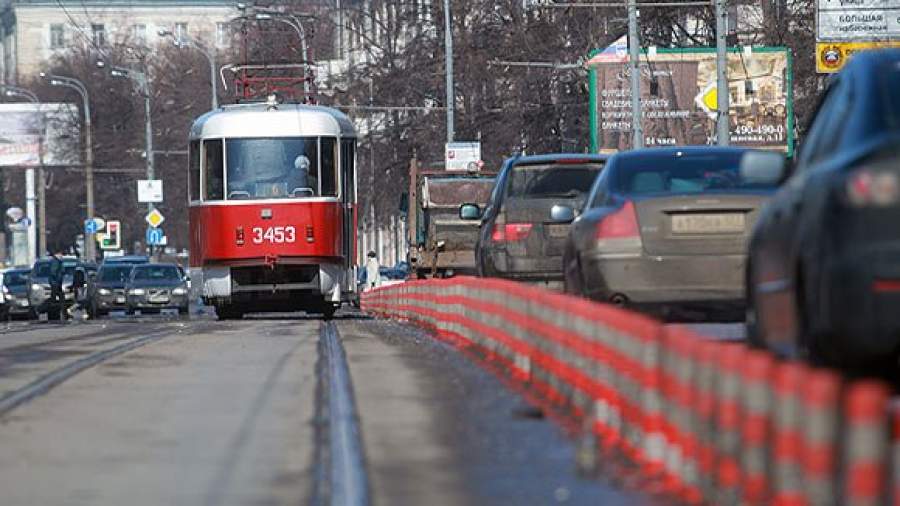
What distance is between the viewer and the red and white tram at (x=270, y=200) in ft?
111

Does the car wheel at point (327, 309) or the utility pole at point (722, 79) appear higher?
the utility pole at point (722, 79)

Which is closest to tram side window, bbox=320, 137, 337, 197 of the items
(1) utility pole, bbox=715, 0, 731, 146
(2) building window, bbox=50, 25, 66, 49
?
(1) utility pole, bbox=715, 0, 731, 146

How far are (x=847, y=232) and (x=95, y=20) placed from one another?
146m

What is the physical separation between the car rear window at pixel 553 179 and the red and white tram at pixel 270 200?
9.15 m

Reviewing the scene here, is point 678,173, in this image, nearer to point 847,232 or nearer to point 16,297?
point 847,232

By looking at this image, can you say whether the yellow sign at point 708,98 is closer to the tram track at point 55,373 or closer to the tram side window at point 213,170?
the tram side window at point 213,170

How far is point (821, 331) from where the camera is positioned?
10523 millimetres

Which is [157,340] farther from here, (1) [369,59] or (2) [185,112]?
(2) [185,112]

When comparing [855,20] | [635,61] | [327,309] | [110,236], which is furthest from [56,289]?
[110,236]

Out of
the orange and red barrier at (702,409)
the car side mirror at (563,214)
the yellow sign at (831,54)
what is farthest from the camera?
the yellow sign at (831,54)

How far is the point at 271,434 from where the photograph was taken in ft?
40.7

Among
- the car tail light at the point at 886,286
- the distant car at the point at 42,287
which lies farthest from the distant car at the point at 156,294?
the car tail light at the point at 886,286

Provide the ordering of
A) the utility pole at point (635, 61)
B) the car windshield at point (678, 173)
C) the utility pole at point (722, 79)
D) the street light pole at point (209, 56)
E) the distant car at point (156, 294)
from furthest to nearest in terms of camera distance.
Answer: the street light pole at point (209, 56) < the distant car at point (156, 294) < the utility pole at point (635, 61) < the utility pole at point (722, 79) < the car windshield at point (678, 173)

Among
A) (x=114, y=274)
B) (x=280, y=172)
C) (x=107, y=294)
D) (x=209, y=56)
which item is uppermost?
(x=209, y=56)
